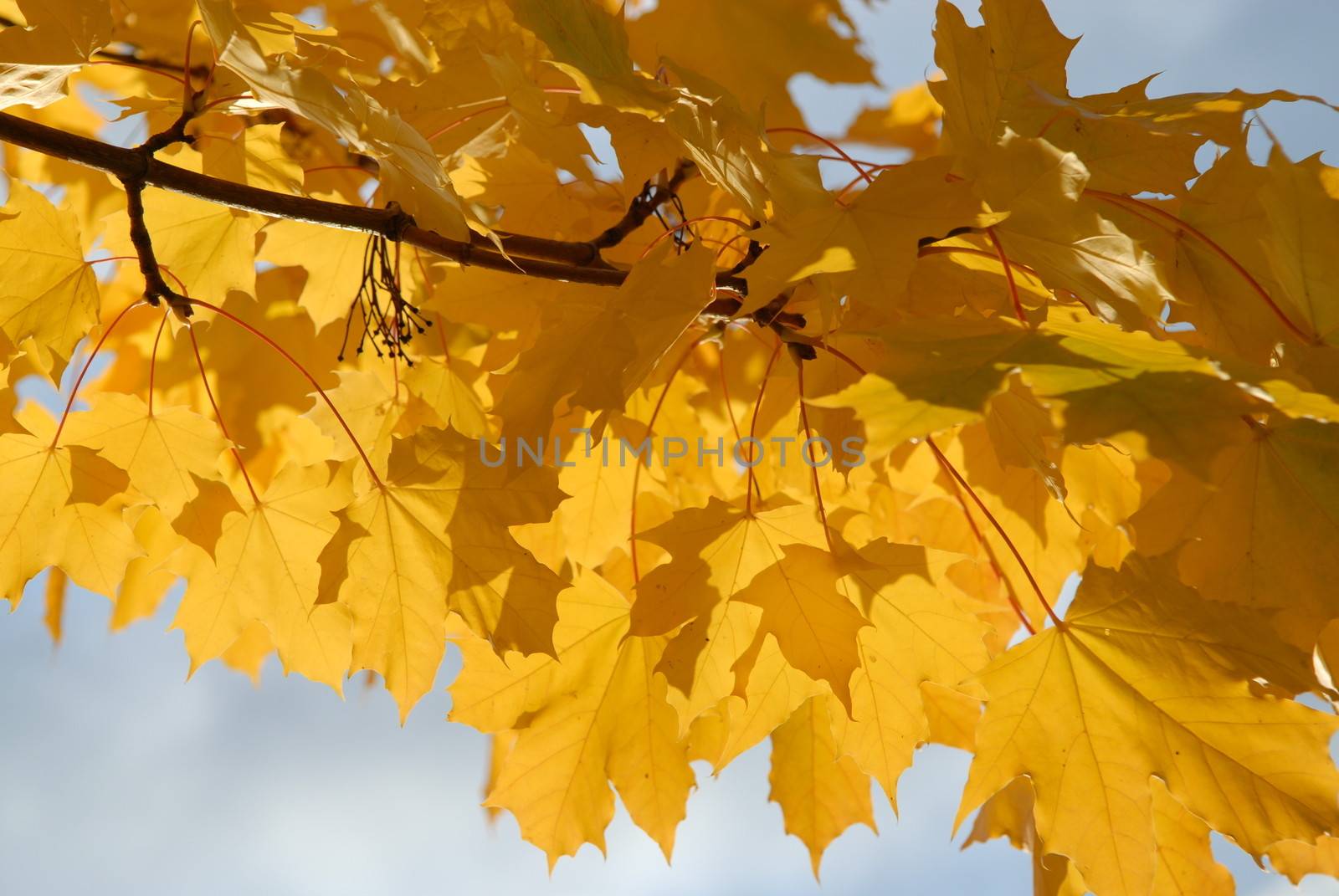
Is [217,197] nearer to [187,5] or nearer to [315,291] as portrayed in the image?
[315,291]

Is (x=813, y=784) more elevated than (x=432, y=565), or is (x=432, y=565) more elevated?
(x=432, y=565)

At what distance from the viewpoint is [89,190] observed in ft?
3.94

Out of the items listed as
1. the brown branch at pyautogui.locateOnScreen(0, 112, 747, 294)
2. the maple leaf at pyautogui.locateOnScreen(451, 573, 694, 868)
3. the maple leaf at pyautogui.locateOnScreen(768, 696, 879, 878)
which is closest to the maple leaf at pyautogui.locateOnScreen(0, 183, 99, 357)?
the brown branch at pyautogui.locateOnScreen(0, 112, 747, 294)

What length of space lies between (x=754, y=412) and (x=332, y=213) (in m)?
0.37

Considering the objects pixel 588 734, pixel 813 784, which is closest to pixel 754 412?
pixel 588 734

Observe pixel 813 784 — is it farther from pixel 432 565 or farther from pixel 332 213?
pixel 332 213

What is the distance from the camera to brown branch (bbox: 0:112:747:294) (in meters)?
0.66

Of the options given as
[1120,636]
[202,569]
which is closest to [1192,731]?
[1120,636]

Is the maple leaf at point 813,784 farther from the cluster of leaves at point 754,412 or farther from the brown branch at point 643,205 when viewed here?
the brown branch at point 643,205

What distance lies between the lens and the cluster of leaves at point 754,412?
1.99 ft

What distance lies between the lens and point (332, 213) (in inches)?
28.1

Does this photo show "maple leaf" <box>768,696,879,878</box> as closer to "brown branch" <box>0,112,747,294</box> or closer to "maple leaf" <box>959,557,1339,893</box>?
"maple leaf" <box>959,557,1339,893</box>

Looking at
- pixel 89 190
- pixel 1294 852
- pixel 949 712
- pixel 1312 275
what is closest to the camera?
pixel 1312 275

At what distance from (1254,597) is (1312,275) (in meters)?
0.23
